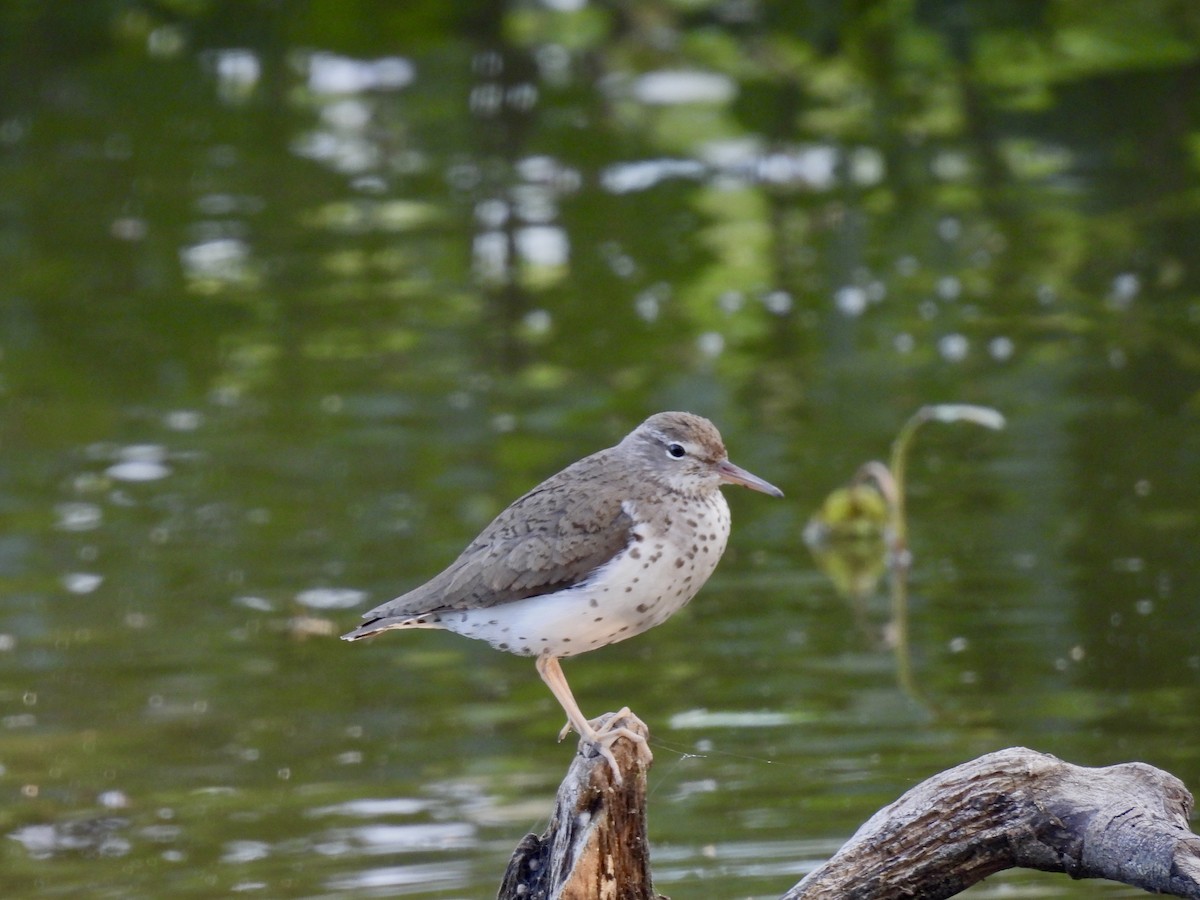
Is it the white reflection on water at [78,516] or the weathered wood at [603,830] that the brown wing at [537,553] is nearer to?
the weathered wood at [603,830]

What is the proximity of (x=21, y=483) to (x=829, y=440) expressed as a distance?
5.30 meters

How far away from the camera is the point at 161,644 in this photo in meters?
10.2

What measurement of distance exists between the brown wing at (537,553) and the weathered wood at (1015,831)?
1.19 meters

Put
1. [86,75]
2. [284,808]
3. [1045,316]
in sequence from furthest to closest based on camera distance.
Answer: [86,75] → [1045,316] → [284,808]

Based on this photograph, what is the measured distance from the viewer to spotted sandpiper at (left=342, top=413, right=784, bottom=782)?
580cm

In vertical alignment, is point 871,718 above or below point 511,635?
below

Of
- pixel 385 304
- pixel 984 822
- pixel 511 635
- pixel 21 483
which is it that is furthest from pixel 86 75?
pixel 984 822

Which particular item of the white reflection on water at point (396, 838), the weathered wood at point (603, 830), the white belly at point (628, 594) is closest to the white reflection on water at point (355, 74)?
the white reflection on water at point (396, 838)

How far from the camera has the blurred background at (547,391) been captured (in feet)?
27.6

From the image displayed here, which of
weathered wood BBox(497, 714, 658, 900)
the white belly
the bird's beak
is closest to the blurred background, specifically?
weathered wood BBox(497, 714, 658, 900)

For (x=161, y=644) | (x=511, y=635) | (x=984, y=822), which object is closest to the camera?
(x=984, y=822)

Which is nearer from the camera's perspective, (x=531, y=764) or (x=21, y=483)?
(x=531, y=764)

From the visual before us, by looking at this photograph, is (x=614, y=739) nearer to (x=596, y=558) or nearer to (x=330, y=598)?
(x=596, y=558)

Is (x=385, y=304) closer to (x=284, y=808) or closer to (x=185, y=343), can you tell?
(x=185, y=343)
